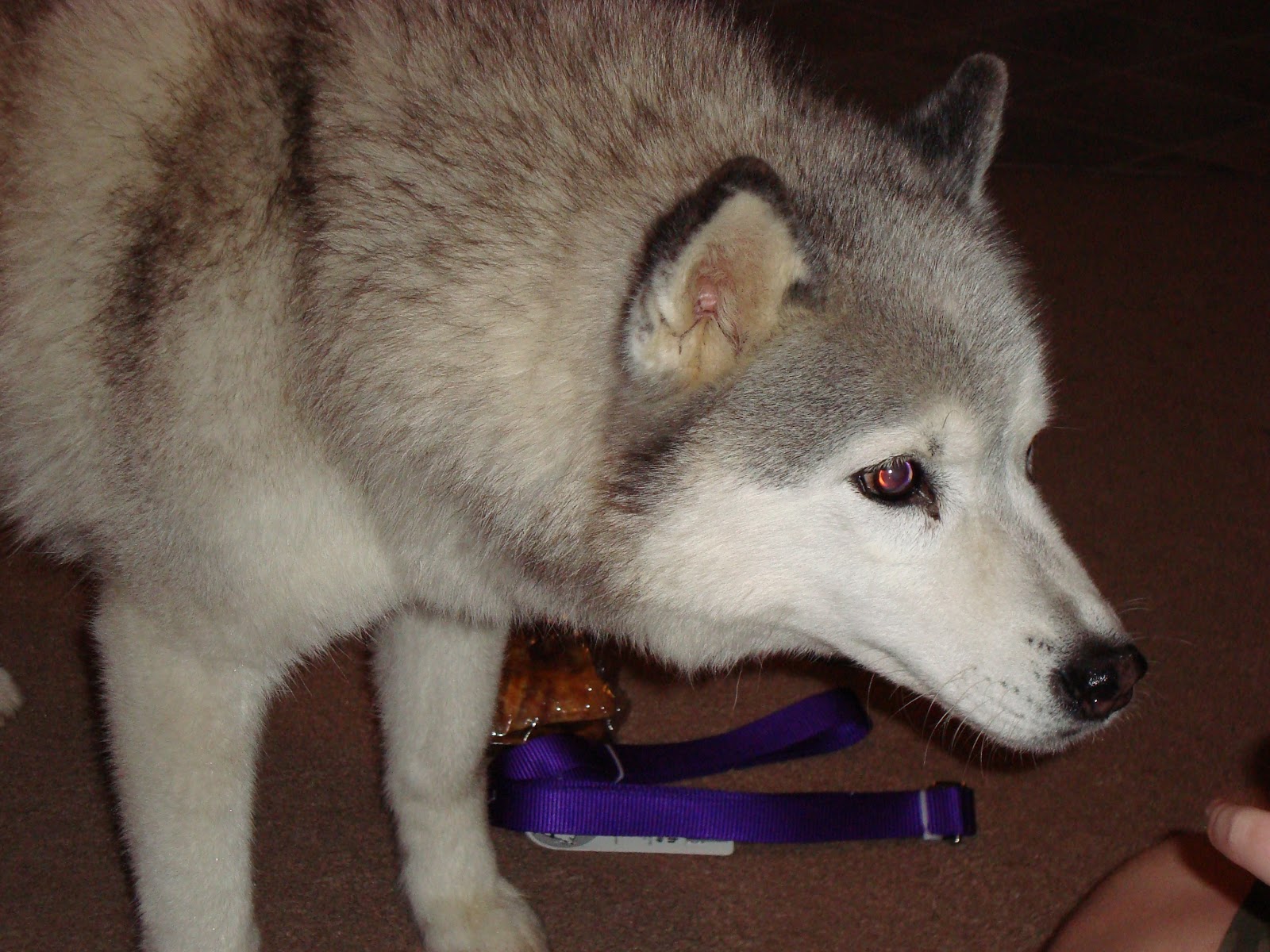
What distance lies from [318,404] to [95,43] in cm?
51

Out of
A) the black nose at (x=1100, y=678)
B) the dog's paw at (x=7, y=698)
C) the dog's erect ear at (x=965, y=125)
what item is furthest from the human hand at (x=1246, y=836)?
the dog's paw at (x=7, y=698)

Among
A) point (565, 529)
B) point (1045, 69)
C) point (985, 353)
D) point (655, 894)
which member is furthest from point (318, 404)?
point (1045, 69)

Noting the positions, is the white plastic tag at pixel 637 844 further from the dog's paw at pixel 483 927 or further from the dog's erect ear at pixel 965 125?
the dog's erect ear at pixel 965 125

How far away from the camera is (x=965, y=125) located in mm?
1555

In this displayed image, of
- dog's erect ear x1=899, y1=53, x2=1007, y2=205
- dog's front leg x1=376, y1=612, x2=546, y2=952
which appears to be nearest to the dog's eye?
dog's erect ear x1=899, y1=53, x2=1007, y2=205

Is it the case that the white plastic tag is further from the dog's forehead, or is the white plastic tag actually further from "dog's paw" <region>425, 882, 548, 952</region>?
the dog's forehead

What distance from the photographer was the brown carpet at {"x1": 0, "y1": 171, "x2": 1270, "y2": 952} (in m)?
1.92

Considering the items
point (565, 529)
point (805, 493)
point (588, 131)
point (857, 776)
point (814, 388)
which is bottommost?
→ point (857, 776)

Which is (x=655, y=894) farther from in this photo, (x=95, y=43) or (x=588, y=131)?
(x=95, y=43)

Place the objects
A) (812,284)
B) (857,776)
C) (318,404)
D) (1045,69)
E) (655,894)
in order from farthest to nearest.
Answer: (1045,69) → (857,776) → (655,894) → (318,404) → (812,284)

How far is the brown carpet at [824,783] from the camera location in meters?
1.92

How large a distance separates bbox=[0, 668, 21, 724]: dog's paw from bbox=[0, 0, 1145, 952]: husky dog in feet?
2.90

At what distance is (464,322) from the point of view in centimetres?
135

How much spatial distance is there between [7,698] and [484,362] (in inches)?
55.8
